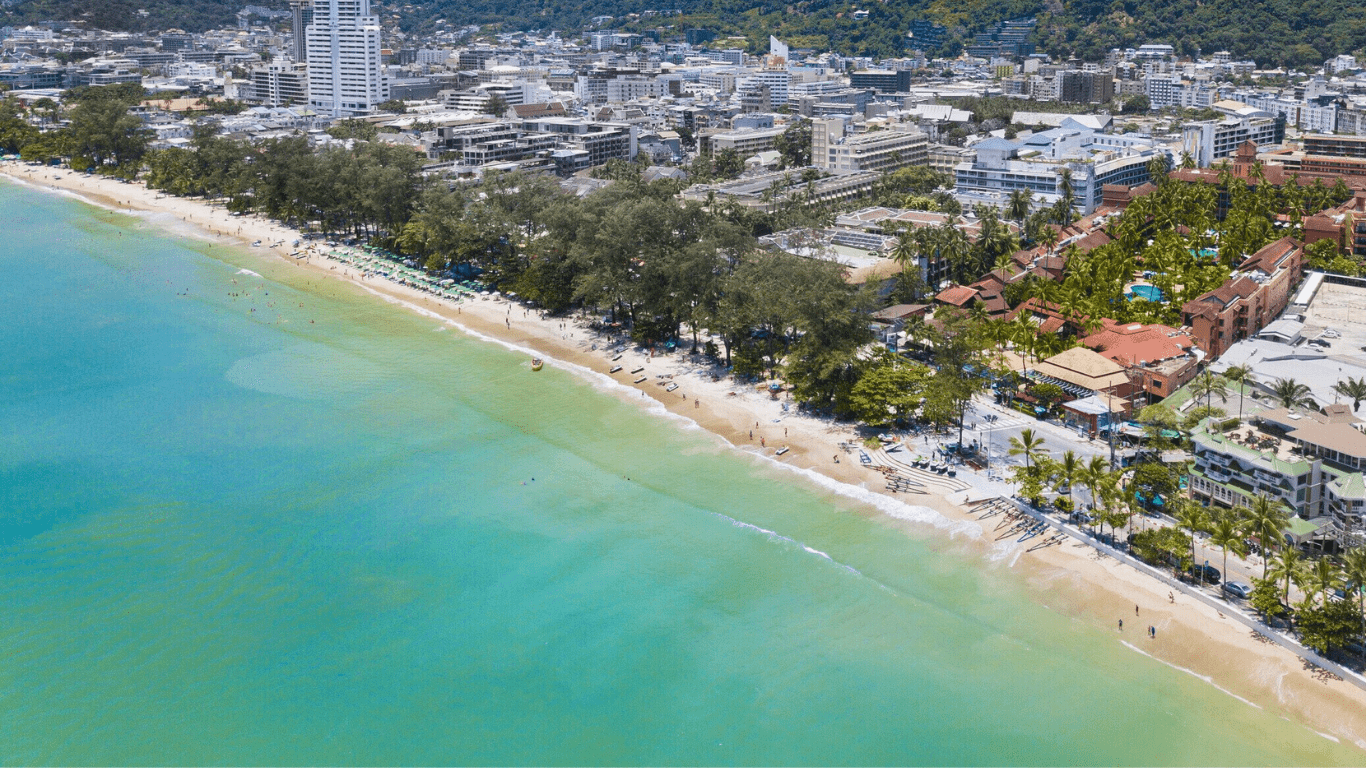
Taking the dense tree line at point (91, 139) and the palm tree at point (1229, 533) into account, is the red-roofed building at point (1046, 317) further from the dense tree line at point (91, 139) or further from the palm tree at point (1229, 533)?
the dense tree line at point (91, 139)

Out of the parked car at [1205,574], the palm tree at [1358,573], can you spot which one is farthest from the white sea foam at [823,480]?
the palm tree at [1358,573]

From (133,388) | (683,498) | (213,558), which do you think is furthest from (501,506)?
(133,388)

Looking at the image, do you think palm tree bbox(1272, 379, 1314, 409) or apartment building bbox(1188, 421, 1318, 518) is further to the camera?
palm tree bbox(1272, 379, 1314, 409)

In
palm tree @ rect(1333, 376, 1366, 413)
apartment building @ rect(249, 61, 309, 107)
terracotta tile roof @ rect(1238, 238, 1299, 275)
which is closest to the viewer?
palm tree @ rect(1333, 376, 1366, 413)

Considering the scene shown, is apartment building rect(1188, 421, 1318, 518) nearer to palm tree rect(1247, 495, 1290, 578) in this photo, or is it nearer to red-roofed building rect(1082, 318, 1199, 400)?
palm tree rect(1247, 495, 1290, 578)

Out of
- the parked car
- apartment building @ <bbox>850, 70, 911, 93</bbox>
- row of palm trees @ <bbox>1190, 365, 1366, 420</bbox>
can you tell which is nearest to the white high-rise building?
apartment building @ <bbox>850, 70, 911, 93</bbox>

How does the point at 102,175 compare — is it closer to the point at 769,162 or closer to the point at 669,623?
the point at 769,162

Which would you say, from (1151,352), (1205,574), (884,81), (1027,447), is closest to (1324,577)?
(1205,574)
